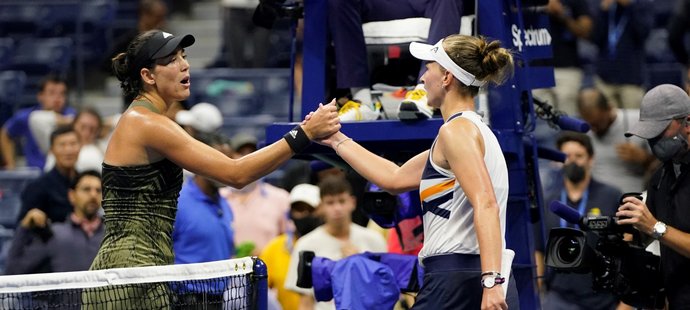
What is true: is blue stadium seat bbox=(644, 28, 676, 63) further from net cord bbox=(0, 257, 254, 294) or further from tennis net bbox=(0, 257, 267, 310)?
net cord bbox=(0, 257, 254, 294)

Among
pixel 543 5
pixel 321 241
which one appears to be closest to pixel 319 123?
pixel 543 5

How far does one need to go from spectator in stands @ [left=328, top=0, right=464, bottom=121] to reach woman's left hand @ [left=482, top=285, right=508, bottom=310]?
71.8 inches

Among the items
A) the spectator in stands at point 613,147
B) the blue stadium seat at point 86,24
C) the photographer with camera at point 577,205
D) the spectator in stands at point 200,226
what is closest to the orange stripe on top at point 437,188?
the photographer with camera at point 577,205

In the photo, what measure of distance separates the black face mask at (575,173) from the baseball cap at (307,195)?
6.30 ft

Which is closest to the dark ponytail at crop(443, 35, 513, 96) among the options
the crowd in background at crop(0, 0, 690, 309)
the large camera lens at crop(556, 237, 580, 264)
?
the large camera lens at crop(556, 237, 580, 264)

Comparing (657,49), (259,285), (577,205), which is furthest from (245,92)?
(259,285)

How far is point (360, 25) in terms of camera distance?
300 inches

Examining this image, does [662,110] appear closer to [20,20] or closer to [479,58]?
[479,58]

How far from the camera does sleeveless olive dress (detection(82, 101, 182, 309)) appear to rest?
6.21 metres

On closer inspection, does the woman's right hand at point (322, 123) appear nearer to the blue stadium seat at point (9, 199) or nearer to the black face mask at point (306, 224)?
the black face mask at point (306, 224)

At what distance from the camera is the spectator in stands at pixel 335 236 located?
9.78m

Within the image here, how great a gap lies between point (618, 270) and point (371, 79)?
180 centimetres

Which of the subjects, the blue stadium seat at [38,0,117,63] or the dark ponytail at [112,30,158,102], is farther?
the blue stadium seat at [38,0,117,63]

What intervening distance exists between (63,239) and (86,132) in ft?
10.2
